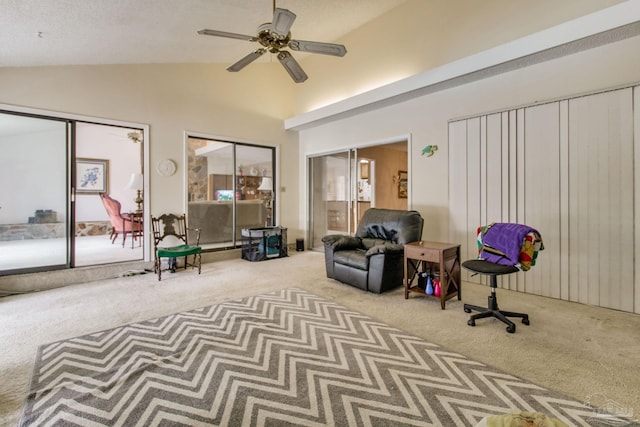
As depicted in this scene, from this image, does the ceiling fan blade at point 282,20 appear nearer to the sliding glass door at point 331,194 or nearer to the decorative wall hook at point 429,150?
the decorative wall hook at point 429,150

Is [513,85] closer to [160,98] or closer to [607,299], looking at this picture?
[607,299]

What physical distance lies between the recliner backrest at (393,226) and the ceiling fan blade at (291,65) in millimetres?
2205

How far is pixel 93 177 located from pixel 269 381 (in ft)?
19.7

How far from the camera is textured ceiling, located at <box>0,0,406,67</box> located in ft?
9.80

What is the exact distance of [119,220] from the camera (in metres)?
5.70

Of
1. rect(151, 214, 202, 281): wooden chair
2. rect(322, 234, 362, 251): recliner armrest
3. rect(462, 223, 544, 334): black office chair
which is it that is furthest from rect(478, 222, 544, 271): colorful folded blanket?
rect(151, 214, 202, 281): wooden chair

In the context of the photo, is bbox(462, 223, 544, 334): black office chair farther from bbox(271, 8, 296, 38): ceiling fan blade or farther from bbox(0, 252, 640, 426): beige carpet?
bbox(271, 8, 296, 38): ceiling fan blade

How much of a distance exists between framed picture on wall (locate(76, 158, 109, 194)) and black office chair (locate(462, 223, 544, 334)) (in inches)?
256

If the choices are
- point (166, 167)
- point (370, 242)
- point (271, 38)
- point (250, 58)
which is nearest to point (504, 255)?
point (370, 242)

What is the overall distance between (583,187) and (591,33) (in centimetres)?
154

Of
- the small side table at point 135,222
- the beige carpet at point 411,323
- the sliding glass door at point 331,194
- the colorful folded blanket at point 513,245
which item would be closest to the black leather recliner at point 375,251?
the beige carpet at point 411,323

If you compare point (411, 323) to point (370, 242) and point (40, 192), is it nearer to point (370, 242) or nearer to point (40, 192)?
point (370, 242)

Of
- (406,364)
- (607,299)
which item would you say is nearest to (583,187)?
(607,299)

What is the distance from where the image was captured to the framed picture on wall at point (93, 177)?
5.61 meters
